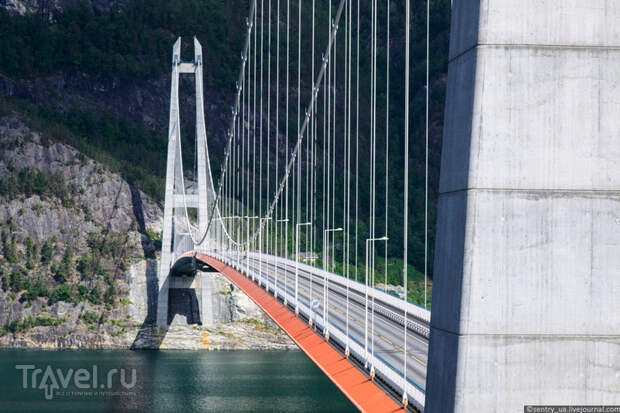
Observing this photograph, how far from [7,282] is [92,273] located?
299 inches

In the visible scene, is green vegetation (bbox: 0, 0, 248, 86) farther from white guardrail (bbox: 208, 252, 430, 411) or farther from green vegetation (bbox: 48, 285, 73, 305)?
white guardrail (bbox: 208, 252, 430, 411)

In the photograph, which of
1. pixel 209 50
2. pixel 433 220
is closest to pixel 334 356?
pixel 433 220

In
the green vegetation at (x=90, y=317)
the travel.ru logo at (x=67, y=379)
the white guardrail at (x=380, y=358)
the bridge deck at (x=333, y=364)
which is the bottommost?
the travel.ru logo at (x=67, y=379)

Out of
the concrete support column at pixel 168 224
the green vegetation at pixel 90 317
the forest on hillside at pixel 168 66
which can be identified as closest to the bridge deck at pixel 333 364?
the concrete support column at pixel 168 224

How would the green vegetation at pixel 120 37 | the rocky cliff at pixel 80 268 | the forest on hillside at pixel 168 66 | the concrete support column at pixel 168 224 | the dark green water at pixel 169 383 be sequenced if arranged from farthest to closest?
the green vegetation at pixel 120 37 → the forest on hillside at pixel 168 66 → the concrete support column at pixel 168 224 → the rocky cliff at pixel 80 268 → the dark green water at pixel 169 383

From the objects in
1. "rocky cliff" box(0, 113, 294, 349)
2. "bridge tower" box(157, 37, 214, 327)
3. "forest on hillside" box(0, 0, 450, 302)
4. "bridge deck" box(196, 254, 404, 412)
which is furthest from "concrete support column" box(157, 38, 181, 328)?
"bridge deck" box(196, 254, 404, 412)

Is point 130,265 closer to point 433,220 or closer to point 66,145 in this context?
point 66,145

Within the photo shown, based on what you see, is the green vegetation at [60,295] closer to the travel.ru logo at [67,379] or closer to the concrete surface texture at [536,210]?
the travel.ru logo at [67,379]

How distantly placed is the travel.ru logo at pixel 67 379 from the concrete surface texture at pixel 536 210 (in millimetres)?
52527

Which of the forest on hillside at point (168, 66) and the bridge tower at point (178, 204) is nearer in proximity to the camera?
the bridge tower at point (178, 204)

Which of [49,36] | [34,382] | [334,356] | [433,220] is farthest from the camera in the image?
[49,36]

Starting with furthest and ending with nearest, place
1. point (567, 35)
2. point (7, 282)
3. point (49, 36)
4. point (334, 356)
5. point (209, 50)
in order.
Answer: point (209, 50)
point (49, 36)
point (7, 282)
point (334, 356)
point (567, 35)

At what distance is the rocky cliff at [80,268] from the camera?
89.8 m

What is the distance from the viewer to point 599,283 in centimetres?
1190
